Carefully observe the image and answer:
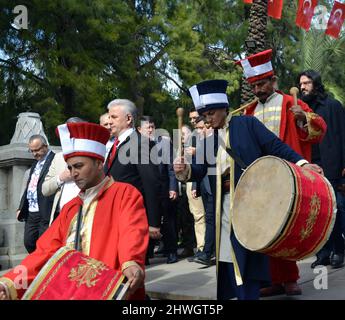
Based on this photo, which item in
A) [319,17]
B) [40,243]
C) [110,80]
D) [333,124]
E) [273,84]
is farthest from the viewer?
[319,17]

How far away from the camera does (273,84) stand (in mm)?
5707

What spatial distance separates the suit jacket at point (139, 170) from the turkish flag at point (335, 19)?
257 inches

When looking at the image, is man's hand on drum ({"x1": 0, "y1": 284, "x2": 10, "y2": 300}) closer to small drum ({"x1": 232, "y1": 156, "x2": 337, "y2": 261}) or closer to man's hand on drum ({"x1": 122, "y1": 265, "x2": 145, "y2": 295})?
man's hand on drum ({"x1": 122, "y1": 265, "x2": 145, "y2": 295})

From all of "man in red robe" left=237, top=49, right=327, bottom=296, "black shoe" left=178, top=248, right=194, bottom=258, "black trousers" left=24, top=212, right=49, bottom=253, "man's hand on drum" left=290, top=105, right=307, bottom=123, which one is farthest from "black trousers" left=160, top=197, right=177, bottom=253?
"man's hand on drum" left=290, top=105, right=307, bottom=123

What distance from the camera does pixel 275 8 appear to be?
13938mm

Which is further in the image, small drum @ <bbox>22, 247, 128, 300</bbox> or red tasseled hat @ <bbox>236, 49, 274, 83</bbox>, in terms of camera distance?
red tasseled hat @ <bbox>236, 49, 274, 83</bbox>

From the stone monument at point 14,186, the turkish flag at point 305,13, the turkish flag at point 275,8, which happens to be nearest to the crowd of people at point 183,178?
the stone monument at point 14,186

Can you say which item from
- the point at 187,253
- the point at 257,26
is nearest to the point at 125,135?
the point at 187,253

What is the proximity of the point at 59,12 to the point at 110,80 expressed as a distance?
242 cm

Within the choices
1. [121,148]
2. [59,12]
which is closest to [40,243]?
[121,148]

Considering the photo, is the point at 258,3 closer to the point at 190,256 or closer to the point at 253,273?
the point at 190,256

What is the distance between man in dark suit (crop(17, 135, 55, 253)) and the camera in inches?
291

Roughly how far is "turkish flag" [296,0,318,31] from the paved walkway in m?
6.37

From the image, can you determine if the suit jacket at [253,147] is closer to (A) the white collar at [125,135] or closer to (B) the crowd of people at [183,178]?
(B) the crowd of people at [183,178]
